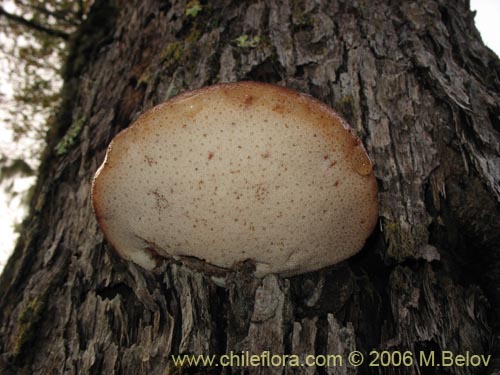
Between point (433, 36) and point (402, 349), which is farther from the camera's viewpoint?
point (433, 36)

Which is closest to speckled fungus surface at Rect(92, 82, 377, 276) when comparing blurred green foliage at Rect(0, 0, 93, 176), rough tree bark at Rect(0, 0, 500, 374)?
rough tree bark at Rect(0, 0, 500, 374)

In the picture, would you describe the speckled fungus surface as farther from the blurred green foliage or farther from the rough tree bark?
the blurred green foliage

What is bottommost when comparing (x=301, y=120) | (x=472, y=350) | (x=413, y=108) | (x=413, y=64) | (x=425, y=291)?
(x=472, y=350)

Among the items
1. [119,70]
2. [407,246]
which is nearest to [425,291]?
[407,246]

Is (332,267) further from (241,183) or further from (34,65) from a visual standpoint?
(34,65)

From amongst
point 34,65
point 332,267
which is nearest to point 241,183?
point 332,267

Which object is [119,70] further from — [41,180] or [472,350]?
[472,350]
